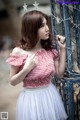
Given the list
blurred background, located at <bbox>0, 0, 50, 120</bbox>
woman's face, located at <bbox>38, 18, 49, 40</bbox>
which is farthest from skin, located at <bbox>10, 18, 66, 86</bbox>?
blurred background, located at <bbox>0, 0, 50, 120</bbox>

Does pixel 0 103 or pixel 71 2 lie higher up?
pixel 71 2

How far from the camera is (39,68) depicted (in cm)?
190

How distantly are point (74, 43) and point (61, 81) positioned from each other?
30cm

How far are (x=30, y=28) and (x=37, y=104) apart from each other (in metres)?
0.49

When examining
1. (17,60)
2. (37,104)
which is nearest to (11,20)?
(17,60)

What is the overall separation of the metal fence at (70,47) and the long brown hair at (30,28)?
263mm

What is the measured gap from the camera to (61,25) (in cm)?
220

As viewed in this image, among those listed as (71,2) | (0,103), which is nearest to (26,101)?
(71,2)

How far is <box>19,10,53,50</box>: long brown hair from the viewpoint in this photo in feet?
6.06

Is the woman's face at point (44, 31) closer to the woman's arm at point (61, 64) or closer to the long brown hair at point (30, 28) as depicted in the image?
the long brown hair at point (30, 28)

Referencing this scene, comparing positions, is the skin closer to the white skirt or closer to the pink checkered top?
the pink checkered top

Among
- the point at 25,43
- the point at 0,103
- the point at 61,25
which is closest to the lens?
the point at 25,43

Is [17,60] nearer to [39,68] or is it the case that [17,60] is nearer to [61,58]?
[39,68]

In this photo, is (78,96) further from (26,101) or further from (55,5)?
(55,5)
